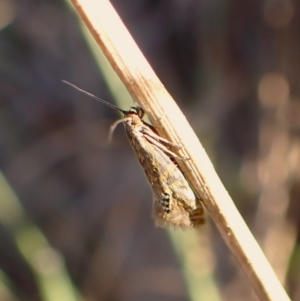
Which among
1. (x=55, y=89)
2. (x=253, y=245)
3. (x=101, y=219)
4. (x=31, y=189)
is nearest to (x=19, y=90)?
(x=55, y=89)

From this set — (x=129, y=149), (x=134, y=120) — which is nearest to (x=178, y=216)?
(x=134, y=120)

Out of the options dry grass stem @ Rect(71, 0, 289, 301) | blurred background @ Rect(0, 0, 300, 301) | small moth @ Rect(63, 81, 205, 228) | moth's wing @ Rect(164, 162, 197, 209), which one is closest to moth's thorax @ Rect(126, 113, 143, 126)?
small moth @ Rect(63, 81, 205, 228)

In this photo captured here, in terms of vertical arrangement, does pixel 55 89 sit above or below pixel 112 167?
above

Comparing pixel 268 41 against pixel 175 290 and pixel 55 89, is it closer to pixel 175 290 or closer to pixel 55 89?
pixel 55 89

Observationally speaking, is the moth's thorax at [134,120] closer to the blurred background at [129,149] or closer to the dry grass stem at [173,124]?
the dry grass stem at [173,124]

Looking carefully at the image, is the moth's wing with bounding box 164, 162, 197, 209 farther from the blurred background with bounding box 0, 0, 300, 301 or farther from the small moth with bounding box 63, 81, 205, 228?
the blurred background with bounding box 0, 0, 300, 301

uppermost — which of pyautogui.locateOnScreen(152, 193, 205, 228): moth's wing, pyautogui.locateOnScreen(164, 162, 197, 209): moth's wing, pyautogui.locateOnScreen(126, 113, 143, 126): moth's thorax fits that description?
pyautogui.locateOnScreen(126, 113, 143, 126): moth's thorax
